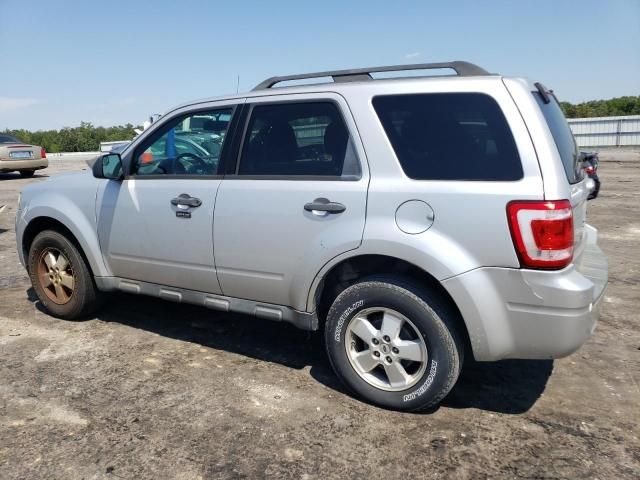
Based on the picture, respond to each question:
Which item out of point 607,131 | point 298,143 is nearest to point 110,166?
point 298,143

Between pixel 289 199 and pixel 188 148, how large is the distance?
108cm

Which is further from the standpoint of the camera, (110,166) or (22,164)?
(22,164)

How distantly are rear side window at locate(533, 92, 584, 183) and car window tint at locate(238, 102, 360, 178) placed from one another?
42.3 inches

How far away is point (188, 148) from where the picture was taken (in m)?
4.13

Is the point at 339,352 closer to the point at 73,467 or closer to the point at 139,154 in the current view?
the point at 73,467

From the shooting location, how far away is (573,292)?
2.82 m

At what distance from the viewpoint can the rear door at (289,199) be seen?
3.33 m

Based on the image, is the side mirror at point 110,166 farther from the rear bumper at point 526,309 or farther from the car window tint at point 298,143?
the rear bumper at point 526,309

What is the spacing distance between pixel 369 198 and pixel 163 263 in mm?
1735

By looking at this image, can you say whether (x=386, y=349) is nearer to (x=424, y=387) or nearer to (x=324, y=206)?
(x=424, y=387)

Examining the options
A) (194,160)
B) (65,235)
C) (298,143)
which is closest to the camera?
(298,143)

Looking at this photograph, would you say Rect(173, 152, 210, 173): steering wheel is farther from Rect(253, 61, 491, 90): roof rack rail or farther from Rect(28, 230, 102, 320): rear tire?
Rect(28, 230, 102, 320): rear tire

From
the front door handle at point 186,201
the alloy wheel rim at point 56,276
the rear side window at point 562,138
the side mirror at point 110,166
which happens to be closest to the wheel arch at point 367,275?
the rear side window at point 562,138

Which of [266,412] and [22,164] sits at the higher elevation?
[22,164]
